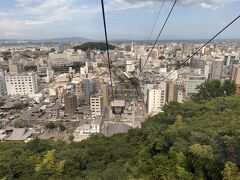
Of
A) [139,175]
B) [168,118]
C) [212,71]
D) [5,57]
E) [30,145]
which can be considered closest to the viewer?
[139,175]

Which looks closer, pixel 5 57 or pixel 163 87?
pixel 163 87

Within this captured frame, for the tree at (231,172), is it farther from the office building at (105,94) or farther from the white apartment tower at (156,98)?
the office building at (105,94)

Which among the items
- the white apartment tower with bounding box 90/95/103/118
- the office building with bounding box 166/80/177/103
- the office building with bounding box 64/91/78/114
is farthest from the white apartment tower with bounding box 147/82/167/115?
the office building with bounding box 64/91/78/114

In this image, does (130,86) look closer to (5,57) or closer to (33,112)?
(33,112)

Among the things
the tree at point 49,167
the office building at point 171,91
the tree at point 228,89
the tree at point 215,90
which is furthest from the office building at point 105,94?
the tree at point 49,167

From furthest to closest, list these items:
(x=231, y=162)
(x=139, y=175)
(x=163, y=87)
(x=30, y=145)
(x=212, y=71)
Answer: (x=212, y=71), (x=163, y=87), (x=30, y=145), (x=139, y=175), (x=231, y=162)

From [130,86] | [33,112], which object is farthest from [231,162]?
[130,86]

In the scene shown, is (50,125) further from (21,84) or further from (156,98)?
(21,84)

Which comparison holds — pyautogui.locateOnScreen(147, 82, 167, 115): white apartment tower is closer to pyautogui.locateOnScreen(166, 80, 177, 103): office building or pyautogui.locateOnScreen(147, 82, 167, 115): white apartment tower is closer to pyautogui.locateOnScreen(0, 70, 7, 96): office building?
pyautogui.locateOnScreen(166, 80, 177, 103): office building
